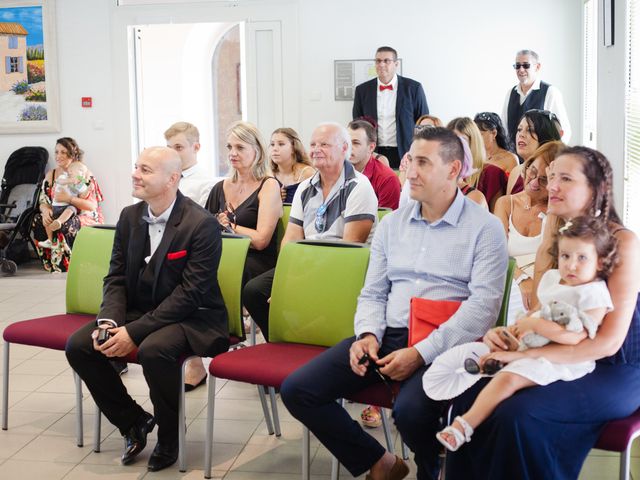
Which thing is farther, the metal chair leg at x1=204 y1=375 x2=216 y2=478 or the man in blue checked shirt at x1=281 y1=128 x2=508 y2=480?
the metal chair leg at x1=204 y1=375 x2=216 y2=478

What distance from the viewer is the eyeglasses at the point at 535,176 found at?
344cm

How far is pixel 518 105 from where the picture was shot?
21.9 ft

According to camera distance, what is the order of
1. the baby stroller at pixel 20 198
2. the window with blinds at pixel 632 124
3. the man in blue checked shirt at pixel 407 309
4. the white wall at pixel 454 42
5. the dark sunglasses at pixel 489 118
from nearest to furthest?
the man in blue checked shirt at pixel 407 309, the window with blinds at pixel 632 124, the dark sunglasses at pixel 489 118, the white wall at pixel 454 42, the baby stroller at pixel 20 198

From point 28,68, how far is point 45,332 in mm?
6097

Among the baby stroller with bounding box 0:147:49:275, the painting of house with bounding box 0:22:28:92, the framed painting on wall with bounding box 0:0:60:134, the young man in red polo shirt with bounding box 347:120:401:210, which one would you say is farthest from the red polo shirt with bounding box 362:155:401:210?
the painting of house with bounding box 0:22:28:92

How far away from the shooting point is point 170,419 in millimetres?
3309

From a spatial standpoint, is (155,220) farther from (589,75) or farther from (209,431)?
(589,75)

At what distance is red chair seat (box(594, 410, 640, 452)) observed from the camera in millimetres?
2369

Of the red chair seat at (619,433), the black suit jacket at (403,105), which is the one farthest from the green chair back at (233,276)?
the black suit jacket at (403,105)

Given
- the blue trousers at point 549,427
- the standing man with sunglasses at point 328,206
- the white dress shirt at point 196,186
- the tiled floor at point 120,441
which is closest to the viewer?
the blue trousers at point 549,427

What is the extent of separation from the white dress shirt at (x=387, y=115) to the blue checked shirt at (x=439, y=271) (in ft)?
15.7

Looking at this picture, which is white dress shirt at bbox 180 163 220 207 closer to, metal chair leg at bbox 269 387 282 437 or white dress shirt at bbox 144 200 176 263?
white dress shirt at bbox 144 200 176 263

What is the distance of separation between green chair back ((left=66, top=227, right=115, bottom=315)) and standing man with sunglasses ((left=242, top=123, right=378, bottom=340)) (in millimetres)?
688

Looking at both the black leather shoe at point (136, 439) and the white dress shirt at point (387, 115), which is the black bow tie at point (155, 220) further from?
the white dress shirt at point (387, 115)
